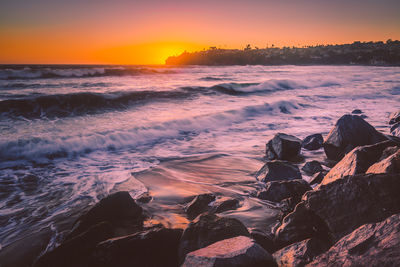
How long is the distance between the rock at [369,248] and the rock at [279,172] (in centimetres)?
189

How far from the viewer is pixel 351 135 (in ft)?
13.6

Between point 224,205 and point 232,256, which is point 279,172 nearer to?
point 224,205

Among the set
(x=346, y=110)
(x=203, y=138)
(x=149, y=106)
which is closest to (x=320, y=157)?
(x=203, y=138)

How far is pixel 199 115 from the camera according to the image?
8.99 m

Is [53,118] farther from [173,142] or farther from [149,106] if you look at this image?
[173,142]

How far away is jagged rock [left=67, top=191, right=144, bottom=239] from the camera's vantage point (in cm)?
235

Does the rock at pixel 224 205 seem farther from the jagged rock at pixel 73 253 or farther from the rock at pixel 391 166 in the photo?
the rock at pixel 391 166

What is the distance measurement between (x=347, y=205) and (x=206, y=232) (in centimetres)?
102

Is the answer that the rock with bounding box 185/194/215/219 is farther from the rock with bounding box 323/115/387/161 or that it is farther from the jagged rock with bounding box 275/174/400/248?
the rock with bounding box 323/115/387/161

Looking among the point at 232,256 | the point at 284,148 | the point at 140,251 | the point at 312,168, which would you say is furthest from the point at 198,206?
the point at 284,148

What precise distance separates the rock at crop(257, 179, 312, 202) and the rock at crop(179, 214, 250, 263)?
1.11 metres

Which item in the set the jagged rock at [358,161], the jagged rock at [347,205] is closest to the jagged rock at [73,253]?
the jagged rock at [347,205]

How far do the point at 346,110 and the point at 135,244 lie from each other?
33.6 feet

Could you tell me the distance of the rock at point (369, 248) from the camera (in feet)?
4.22
